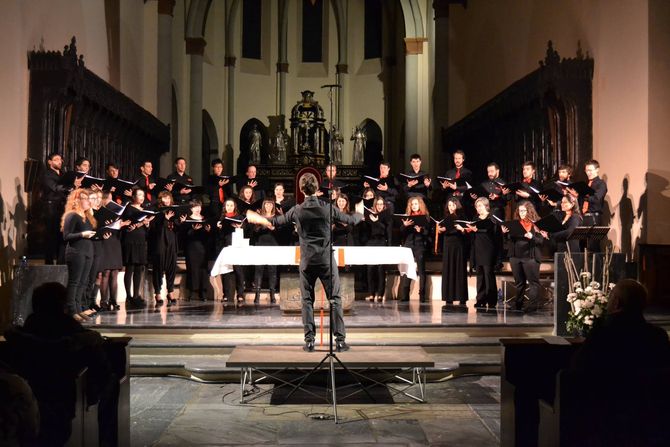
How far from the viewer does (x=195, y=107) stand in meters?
22.3

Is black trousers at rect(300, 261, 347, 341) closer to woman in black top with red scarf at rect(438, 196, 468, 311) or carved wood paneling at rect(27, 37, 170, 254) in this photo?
woman in black top with red scarf at rect(438, 196, 468, 311)

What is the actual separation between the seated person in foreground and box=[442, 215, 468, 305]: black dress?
6910 mm

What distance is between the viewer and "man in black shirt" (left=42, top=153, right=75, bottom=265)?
10.0m

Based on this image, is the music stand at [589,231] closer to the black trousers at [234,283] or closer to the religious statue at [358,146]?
the black trousers at [234,283]

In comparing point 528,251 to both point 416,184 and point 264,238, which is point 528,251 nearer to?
point 416,184

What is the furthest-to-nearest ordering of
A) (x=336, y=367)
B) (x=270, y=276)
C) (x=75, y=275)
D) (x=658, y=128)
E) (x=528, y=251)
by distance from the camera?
1. (x=270, y=276)
2. (x=658, y=128)
3. (x=528, y=251)
4. (x=75, y=275)
5. (x=336, y=367)

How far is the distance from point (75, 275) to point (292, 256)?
2553 mm

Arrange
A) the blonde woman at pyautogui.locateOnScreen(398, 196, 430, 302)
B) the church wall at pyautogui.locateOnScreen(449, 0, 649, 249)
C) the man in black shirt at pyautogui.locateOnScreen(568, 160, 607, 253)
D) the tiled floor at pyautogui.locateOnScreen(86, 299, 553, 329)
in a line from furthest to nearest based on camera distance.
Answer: the blonde woman at pyautogui.locateOnScreen(398, 196, 430, 302) → the church wall at pyautogui.locateOnScreen(449, 0, 649, 249) → the man in black shirt at pyautogui.locateOnScreen(568, 160, 607, 253) → the tiled floor at pyautogui.locateOnScreen(86, 299, 553, 329)

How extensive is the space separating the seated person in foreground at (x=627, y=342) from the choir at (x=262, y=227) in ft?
18.2

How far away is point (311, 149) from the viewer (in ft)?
74.7

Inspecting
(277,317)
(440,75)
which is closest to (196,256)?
(277,317)

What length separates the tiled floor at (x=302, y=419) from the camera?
5750 mm

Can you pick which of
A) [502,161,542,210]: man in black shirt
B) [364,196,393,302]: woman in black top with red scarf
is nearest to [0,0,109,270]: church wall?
[364,196,393,302]: woman in black top with red scarf

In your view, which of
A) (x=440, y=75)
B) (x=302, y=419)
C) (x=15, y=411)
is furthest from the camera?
(x=440, y=75)
